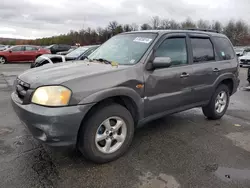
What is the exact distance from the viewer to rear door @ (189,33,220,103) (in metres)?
4.18

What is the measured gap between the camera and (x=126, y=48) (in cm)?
384

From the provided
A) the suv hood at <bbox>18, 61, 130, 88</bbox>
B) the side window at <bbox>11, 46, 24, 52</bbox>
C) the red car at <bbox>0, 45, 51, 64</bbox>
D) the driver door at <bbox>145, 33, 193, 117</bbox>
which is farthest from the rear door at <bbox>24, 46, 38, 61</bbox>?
the driver door at <bbox>145, 33, 193, 117</bbox>

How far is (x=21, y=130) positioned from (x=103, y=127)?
6.15 ft

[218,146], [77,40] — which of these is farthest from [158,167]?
[77,40]

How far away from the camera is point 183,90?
3.97 metres

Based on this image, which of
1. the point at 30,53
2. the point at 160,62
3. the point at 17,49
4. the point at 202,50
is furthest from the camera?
the point at 30,53

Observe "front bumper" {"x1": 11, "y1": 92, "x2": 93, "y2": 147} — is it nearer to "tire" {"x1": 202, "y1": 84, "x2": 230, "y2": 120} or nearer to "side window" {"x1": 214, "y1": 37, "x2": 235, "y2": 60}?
"tire" {"x1": 202, "y1": 84, "x2": 230, "y2": 120}

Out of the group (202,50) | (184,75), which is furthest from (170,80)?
(202,50)

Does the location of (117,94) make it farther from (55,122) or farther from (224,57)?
(224,57)

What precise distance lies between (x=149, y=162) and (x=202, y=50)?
2.38 m

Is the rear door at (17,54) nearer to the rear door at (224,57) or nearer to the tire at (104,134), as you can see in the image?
the rear door at (224,57)

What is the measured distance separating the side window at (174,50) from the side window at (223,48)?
1.09 m

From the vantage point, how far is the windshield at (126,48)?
3556mm

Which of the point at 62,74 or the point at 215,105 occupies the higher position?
the point at 62,74
